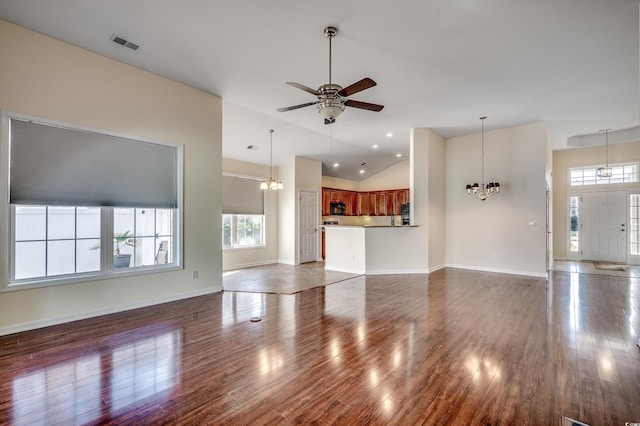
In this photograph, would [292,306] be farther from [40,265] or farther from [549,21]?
[549,21]

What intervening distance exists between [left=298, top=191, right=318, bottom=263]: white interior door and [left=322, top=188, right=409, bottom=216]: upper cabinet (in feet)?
2.27

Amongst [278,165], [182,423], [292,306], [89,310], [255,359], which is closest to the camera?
[182,423]

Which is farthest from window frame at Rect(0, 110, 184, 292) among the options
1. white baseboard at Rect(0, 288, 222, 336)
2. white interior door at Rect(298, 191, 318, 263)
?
white interior door at Rect(298, 191, 318, 263)

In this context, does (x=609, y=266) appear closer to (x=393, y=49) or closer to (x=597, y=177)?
(x=597, y=177)

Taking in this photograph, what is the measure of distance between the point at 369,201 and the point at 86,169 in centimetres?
851

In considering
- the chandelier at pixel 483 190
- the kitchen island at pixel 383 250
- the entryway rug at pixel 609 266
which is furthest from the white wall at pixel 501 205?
the entryway rug at pixel 609 266

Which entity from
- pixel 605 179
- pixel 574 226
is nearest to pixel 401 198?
pixel 574 226

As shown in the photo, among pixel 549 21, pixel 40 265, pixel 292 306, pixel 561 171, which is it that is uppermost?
pixel 549 21

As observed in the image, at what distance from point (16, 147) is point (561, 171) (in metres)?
11.9

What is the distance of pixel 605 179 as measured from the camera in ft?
26.8

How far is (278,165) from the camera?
8.74m

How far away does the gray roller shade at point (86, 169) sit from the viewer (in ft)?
11.2

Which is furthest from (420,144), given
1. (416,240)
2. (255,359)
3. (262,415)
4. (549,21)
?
(262,415)

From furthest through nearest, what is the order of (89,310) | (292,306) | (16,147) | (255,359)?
(292,306), (89,310), (16,147), (255,359)
